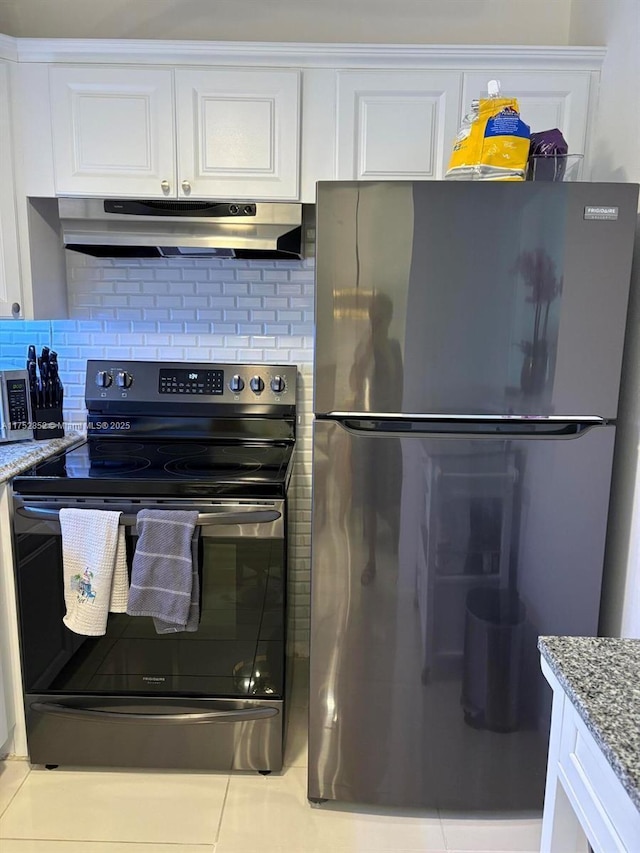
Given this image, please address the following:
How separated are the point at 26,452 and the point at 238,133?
47.4 inches

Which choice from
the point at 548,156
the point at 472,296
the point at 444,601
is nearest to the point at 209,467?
the point at 444,601

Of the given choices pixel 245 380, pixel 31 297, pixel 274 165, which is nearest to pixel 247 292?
pixel 245 380

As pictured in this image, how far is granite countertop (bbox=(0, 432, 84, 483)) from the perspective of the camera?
1.74 m

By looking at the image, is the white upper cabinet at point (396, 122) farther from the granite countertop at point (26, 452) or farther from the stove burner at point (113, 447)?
the granite countertop at point (26, 452)

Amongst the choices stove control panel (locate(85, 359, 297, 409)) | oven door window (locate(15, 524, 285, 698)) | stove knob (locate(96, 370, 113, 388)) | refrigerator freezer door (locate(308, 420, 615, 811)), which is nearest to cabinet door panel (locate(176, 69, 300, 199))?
stove control panel (locate(85, 359, 297, 409))

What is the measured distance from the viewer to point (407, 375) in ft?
4.98

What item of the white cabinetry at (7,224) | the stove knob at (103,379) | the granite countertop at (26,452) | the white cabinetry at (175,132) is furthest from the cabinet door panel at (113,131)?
the granite countertop at (26,452)

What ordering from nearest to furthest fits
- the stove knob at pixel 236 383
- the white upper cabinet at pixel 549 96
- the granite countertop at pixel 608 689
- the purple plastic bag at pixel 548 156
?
the granite countertop at pixel 608 689, the purple plastic bag at pixel 548 156, the white upper cabinet at pixel 549 96, the stove knob at pixel 236 383

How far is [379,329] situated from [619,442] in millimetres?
756

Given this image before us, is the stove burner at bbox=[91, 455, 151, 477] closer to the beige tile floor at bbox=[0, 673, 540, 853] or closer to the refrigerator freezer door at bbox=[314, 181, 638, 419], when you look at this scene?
the refrigerator freezer door at bbox=[314, 181, 638, 419]

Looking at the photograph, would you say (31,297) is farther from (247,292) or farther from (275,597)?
(275,597)

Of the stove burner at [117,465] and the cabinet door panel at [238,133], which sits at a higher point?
the cabinet door panel at [238,133]

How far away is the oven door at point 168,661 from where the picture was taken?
171 cm

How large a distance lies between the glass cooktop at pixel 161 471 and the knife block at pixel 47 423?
117 mm
